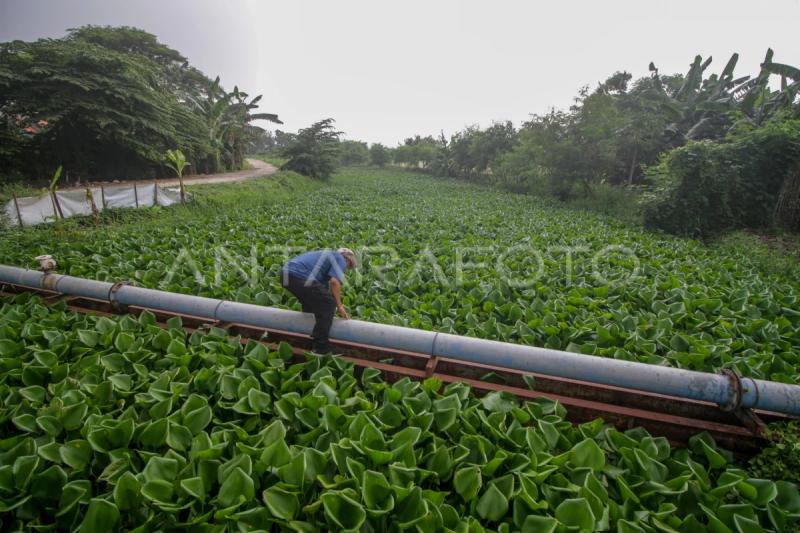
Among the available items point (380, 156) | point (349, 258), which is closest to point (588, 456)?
point (349, 258)

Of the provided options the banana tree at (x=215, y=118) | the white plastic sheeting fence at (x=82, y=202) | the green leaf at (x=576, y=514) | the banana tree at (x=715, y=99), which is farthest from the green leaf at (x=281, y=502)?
the banana tree at (x=215, y=118)

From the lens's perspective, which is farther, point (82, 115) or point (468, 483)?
point (82, 115)

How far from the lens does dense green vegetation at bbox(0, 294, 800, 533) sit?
1.67 metres

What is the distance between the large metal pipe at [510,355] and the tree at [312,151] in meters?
22.1

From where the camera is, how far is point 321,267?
3.30 meters

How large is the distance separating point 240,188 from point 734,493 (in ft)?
53.4

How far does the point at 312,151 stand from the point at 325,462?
25044 mm

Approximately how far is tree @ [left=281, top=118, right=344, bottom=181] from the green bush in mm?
20208

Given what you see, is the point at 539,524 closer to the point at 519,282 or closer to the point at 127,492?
the point at 127,492

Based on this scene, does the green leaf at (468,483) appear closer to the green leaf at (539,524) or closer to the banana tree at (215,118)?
the green leaf at (539,524)

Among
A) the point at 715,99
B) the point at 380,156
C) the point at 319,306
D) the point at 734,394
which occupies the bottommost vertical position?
the point at 734,394

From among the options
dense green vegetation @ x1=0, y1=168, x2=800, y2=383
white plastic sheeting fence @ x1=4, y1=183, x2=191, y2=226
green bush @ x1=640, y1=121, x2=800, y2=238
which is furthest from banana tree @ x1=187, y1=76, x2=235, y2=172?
green bush @ x1=640, y1=121, x2=800, y2=238

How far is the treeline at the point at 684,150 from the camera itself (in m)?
8.99

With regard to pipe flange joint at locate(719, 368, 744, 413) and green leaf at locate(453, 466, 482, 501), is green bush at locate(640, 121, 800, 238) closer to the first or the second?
pipe flange joint at locate(719, 368, 744, 413)
